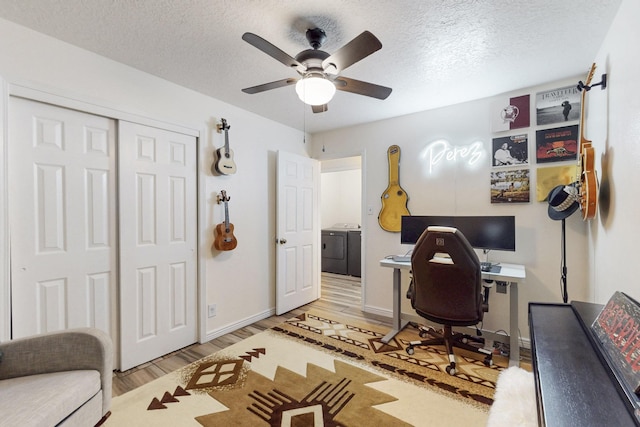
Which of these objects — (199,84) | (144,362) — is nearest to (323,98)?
(199,84)

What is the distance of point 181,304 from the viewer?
249cm

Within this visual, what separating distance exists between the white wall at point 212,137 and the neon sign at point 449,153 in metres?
1.70

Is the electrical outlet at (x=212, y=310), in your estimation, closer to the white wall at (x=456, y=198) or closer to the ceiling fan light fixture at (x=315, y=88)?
the white wall at (x=456, y=198)

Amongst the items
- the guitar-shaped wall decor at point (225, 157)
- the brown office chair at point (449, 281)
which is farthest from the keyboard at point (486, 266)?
the guitar-shaped wall decor at point (225, 157)

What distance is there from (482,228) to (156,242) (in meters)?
2.93

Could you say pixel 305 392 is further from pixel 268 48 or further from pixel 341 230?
pixel 341 230

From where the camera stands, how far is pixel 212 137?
8.87ft

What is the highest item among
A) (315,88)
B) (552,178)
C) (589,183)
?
(315,88)

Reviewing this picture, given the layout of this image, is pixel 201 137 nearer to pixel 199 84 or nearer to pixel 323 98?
pixel 199 84

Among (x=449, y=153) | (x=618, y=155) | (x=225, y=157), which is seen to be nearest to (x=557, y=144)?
(x=449, y=153)

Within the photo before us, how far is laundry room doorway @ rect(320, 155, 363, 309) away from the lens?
460 centimetres

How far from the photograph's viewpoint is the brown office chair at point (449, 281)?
1.98m

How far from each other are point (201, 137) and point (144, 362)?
201 cm

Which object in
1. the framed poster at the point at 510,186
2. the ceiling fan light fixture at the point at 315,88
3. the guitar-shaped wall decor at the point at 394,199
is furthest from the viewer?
the guitar-shaped wall decor at the point at 394,199
